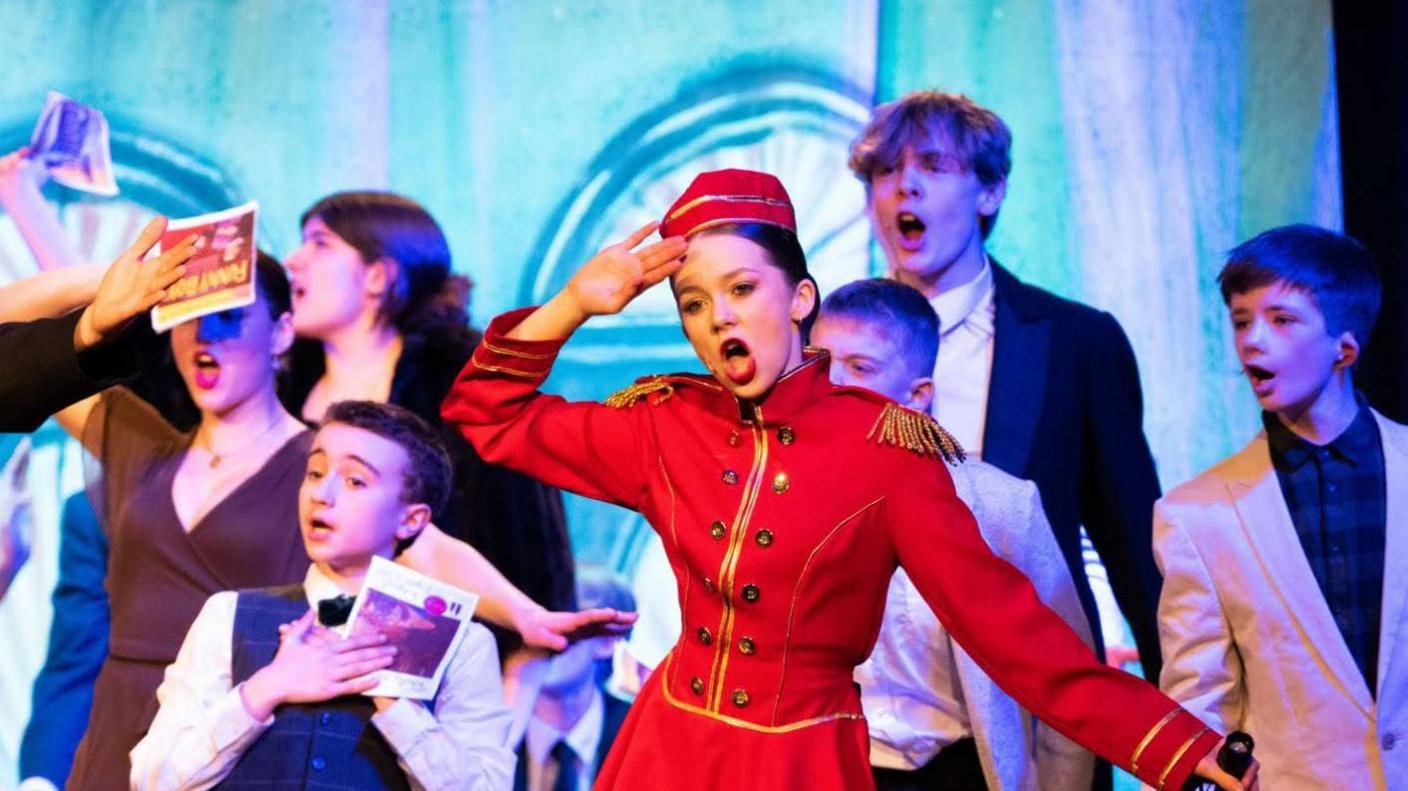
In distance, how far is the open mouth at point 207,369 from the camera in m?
3.53

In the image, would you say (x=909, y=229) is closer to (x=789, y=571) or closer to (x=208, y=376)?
(x=789, y=571)

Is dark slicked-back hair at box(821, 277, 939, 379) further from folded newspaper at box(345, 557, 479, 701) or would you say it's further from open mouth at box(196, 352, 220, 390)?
open mouth at box(196, 352, 220, 390)

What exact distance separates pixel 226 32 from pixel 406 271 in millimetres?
952

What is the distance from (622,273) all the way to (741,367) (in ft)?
0.71

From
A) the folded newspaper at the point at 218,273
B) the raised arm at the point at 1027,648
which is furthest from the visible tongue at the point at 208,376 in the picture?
the raised arm at the point at 1027,648

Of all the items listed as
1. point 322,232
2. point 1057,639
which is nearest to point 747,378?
point 1057,639

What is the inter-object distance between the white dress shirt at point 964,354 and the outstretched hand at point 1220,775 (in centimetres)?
145

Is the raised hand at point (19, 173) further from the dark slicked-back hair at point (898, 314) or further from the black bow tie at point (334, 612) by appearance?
the dark slicked-back hair at point (898, 314)

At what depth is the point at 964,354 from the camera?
3.36m

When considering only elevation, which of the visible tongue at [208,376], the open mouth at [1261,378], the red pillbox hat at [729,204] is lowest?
the visible tongue at [208,376]

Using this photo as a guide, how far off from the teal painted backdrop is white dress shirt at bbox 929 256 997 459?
527 mm

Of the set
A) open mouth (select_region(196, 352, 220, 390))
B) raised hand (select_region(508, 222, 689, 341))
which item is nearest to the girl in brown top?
open mouth (select_region(196, 352, 220, 390))

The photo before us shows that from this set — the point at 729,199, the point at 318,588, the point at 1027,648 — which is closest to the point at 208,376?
the point at 318,588

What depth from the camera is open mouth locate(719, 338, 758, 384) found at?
2.11m
